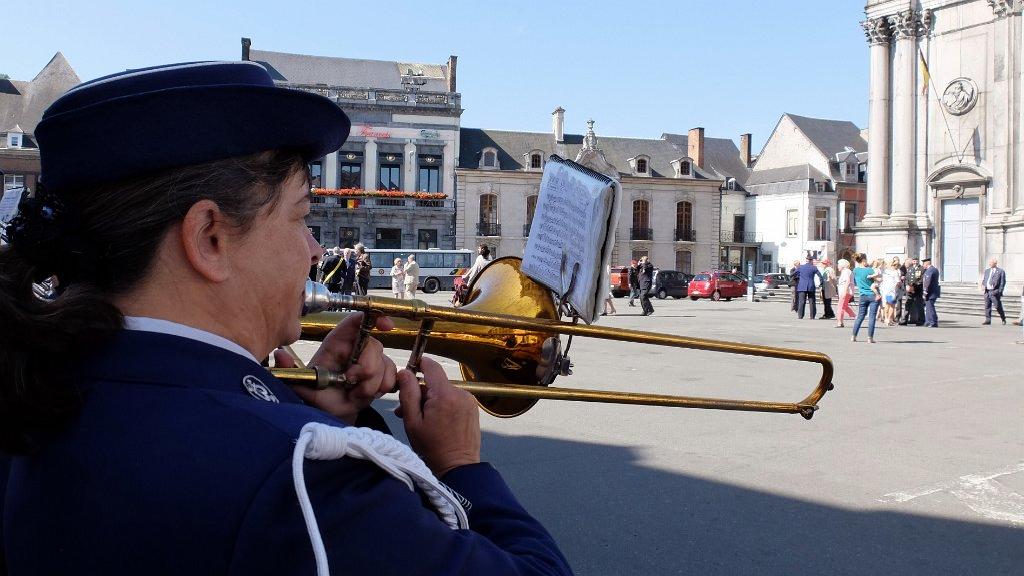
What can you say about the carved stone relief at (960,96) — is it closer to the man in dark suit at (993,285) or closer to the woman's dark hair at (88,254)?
the man in dark suit at (993,285)

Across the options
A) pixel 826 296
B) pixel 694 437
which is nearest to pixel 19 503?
pixel 694 437

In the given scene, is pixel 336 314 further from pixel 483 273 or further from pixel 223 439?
pixel 223 439

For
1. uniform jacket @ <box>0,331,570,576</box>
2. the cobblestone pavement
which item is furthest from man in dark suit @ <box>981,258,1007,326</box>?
uniform jacket @ <box>0,331,570,576</box>

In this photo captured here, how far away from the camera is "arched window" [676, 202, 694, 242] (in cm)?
5578

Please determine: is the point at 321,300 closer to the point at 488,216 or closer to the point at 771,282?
the point at 771,282

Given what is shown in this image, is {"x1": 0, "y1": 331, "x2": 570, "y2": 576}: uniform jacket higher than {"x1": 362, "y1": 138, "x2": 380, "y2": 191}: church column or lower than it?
lower

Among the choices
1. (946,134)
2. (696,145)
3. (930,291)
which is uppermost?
(696,145)

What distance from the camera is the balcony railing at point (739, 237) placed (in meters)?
60.7

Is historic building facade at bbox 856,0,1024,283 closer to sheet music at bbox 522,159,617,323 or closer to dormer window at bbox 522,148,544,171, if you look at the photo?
sheet music at bbox 522,159,617,323

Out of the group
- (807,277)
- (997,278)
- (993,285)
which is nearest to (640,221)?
(807,277)

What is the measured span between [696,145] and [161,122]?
203ft

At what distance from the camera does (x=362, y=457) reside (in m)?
1.01

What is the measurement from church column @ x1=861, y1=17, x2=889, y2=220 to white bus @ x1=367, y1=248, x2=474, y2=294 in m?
18.8

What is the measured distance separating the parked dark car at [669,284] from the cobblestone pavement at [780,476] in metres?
28.8
